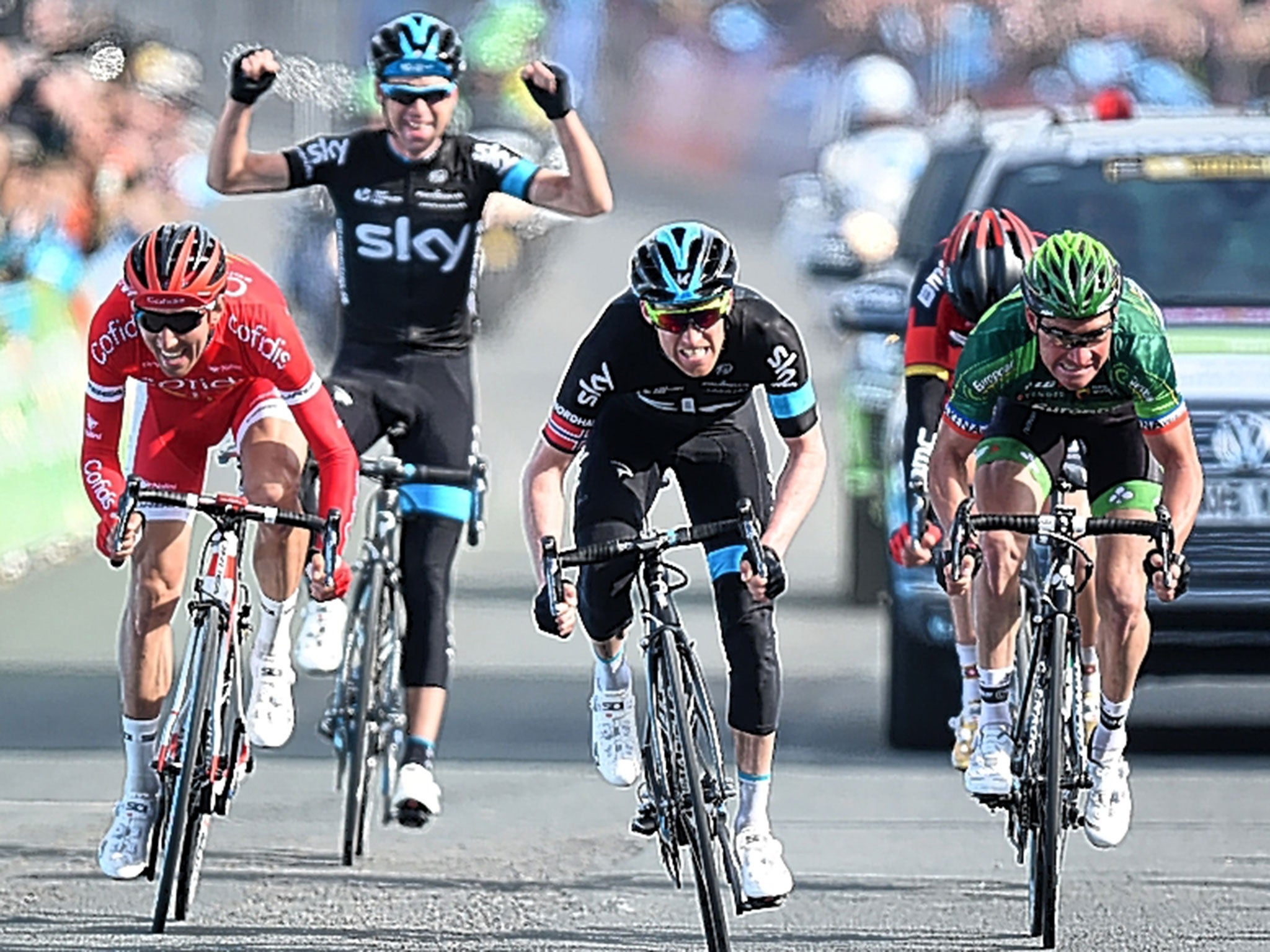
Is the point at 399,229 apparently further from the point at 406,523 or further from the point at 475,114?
the point at 475,114

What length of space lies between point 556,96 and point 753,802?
2659mm

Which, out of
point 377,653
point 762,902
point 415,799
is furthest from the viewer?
point 377,653

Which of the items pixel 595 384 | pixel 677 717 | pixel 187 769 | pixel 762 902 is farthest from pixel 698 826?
pixel 187 769

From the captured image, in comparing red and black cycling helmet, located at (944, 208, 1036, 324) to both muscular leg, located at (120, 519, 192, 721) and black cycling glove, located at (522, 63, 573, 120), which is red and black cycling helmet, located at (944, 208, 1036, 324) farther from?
muscular leg, located at (120, 519, 192, 721)

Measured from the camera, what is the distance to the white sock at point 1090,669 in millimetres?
9984

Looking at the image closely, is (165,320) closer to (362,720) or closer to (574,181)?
(362,720)

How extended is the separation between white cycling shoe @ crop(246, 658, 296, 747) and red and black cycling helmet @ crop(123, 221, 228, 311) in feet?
4.56

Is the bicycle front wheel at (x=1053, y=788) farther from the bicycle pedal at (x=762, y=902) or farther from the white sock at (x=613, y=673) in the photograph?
the white sock at (x=613, y=673)

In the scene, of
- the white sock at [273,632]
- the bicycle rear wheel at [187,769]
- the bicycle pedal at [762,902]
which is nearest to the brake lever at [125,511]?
the bicycle rear wheel at [187,769]

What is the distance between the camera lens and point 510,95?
39125 mm

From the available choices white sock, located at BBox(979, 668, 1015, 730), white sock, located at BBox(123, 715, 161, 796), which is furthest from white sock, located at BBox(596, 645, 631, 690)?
white sock, located at BBox(123, 715, 161, 796)

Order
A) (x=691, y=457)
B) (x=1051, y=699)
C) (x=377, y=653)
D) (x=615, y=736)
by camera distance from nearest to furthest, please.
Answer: (x=1051, y=699), (x=691, y=457), (x=615, y=736), (x=377, y=653)

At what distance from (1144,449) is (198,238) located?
286 centimetres

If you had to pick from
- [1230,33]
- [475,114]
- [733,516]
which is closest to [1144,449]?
[733,516]
